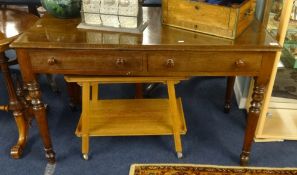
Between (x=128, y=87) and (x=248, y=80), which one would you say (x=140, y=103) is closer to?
(x=128, y=87)

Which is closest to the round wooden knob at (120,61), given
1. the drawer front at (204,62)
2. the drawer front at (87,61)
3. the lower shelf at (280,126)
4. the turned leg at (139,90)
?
the drawer front at (87,61)

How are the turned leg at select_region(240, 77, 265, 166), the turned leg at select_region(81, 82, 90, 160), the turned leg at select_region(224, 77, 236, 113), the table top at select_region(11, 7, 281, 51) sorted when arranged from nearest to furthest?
the table top at select_region(11, 7, 281, 51)
the turned leg at select_region(240, 77, 265, 166)
the turned leg at select_region(81, 82, 90, 160)
the turned leg at select_region(224, 77, 236, 113)

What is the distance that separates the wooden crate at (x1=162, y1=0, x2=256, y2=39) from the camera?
134 centimetres

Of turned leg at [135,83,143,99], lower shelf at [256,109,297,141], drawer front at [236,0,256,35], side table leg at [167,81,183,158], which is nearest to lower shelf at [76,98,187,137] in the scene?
side table leg at [167,81,183,158]

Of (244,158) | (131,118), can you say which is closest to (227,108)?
(244,158)

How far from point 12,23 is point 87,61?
644 millimetres

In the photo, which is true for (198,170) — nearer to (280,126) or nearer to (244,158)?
(244,158)

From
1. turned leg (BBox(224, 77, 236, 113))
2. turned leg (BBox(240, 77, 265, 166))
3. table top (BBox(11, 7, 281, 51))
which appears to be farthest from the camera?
turned leg (BBox(224, 77, 236, 113))

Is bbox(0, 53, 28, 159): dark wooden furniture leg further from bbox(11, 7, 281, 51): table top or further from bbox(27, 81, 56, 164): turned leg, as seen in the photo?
bbox(11, 7, 281, 51): table top

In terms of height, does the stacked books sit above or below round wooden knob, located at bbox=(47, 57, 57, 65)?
above

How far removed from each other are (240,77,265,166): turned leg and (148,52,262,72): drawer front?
12 cm

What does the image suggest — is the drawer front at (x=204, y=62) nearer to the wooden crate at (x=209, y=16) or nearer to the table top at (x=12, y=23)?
the wooden crate at (x=209, y=16)

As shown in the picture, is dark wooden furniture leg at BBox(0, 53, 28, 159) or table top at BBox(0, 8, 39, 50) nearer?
table top at BBox(0, 8, 39, 50)

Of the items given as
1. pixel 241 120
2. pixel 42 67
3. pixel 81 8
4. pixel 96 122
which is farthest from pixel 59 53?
pixel 241 120
